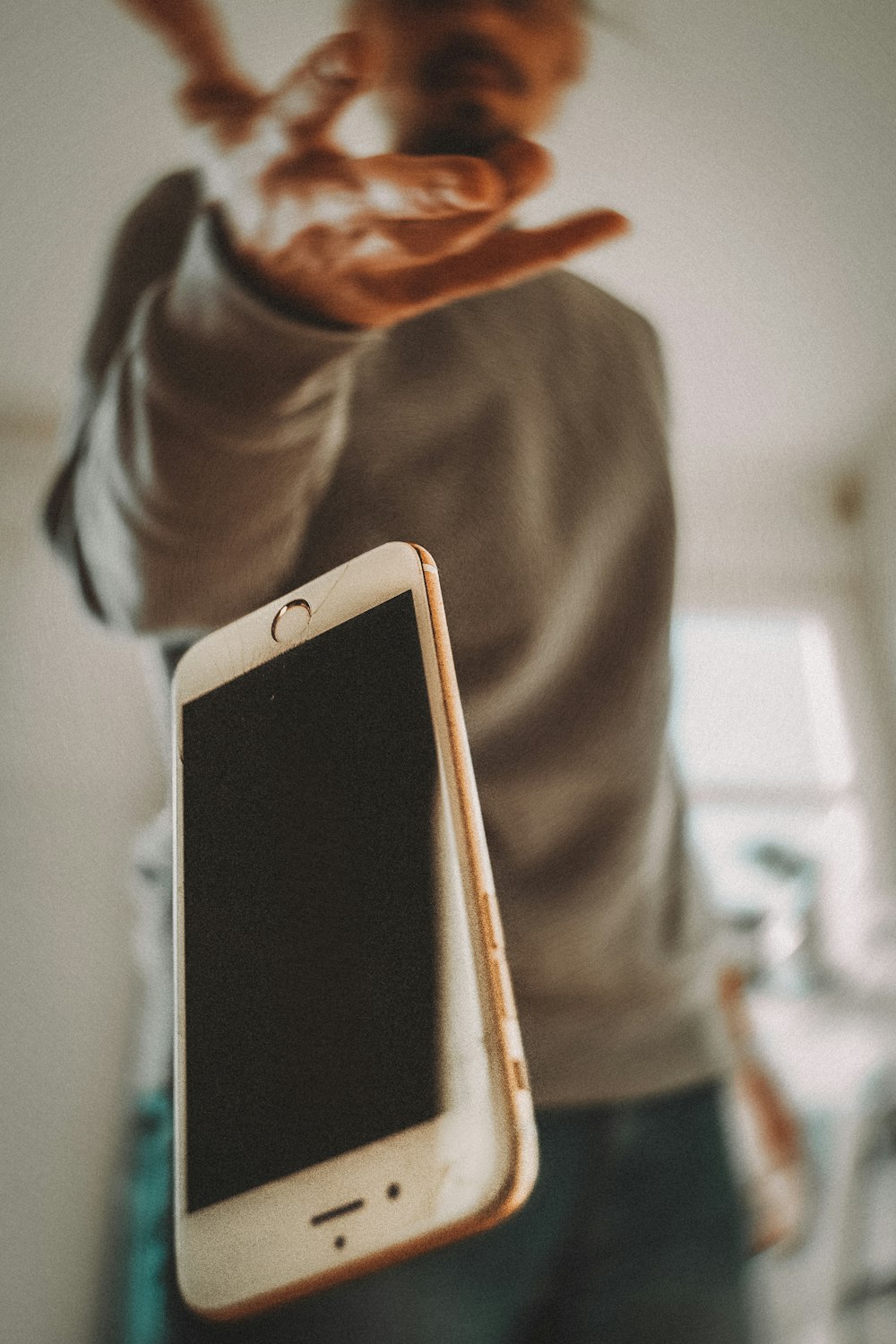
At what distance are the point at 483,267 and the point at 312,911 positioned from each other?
24 cm

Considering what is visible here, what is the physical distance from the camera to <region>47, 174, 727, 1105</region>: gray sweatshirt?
37 centimetres

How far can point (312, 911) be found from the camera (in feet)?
1.00

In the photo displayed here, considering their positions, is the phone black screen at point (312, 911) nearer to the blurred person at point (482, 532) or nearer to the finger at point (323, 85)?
the blurred person at point (482, 532)

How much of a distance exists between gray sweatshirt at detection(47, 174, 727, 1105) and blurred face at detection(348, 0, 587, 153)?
0.25ft

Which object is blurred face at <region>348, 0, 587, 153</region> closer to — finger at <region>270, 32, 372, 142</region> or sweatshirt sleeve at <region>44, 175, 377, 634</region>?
finger at <region>270, 32, 372, 142</region>

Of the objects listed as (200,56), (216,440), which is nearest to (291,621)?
(216,440)

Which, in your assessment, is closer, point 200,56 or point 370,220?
point 370,220

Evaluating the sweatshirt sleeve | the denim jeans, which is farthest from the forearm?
the denim jeans

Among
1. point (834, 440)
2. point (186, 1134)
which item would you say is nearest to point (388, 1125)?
point (186, 1134)

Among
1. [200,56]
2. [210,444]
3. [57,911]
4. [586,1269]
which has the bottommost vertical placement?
[586,1269]

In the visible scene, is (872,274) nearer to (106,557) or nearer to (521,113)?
(521,113)

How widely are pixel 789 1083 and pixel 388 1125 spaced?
21cm

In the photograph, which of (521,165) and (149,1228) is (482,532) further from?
(149,1228)

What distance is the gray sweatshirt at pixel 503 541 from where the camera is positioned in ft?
1.22
